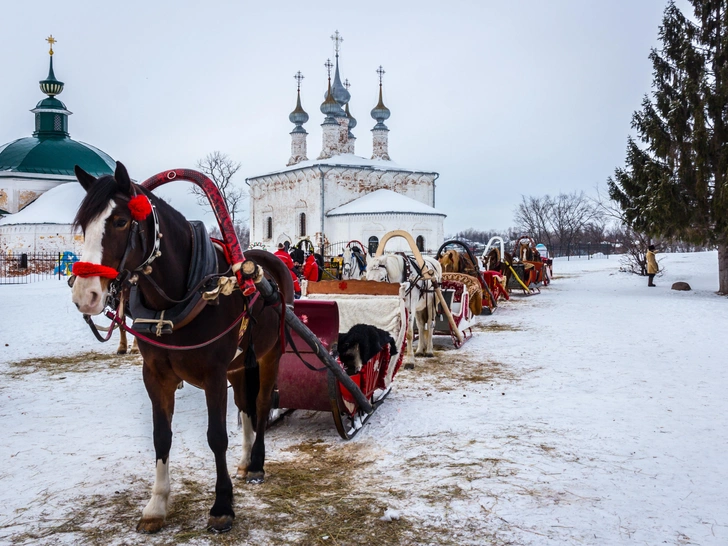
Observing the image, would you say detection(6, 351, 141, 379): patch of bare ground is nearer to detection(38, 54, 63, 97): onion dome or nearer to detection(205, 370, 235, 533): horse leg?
detection(205, 370, 235, 533): horse leg

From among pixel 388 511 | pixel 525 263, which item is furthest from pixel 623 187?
pixel 388 511

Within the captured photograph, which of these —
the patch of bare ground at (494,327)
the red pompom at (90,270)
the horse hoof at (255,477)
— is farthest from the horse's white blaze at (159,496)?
the patch of bare ground at (494,327)

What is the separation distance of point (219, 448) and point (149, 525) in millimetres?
597

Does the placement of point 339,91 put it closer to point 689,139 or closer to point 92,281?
point 689,139

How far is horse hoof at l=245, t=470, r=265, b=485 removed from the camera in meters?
4.45

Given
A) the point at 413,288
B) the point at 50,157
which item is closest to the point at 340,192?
the point at 50,157

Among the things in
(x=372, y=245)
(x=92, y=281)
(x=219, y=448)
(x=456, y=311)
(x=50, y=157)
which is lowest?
(x=219, y=448)

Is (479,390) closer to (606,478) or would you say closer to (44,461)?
(606,478)

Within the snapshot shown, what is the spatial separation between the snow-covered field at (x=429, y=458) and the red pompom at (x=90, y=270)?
1.72 m

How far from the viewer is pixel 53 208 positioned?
3238cm

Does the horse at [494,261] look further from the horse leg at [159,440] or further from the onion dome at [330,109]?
the onion dome at [330,109]

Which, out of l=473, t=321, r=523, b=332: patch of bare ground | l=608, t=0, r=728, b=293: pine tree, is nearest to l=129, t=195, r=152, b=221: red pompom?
l=473, t=321, r=523, b=332: patch of bare ground

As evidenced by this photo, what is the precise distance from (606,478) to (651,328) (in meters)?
9.31

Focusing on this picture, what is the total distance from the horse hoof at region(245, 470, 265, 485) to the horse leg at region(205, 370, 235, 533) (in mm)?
656
